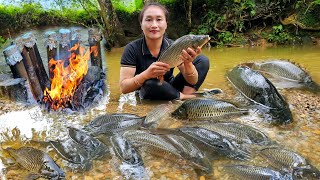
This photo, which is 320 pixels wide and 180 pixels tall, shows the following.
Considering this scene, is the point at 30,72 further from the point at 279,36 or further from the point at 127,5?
the point at 127,5

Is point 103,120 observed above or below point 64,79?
below

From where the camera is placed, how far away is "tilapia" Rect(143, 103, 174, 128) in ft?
11.5

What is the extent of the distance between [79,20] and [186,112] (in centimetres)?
1174

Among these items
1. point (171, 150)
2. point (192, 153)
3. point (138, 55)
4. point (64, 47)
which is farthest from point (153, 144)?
point (64, 47)

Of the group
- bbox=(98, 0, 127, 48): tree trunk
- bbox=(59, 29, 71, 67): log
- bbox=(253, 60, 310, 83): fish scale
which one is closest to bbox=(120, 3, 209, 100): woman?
bbox=(59, 29, 71, 67): log

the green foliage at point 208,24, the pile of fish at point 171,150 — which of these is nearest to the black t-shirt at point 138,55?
the pile of fish at point 171,150

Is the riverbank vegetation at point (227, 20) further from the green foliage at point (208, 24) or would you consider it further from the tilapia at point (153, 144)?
the tilapia at point (153, 144)

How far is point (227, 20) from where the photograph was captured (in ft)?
37.9

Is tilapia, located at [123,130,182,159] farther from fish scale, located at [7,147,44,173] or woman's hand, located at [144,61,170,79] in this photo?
woman's hand, located at [144,61,170,79]

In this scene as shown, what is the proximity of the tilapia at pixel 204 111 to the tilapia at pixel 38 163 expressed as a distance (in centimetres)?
160

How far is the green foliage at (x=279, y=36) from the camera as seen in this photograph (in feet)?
35.2

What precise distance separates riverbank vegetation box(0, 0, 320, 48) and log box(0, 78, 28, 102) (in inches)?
213

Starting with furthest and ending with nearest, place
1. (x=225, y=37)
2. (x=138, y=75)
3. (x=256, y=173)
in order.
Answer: (x=225, y=37)
(x=138, y=75)
(x=256, y=173)

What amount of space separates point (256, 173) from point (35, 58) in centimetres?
401
